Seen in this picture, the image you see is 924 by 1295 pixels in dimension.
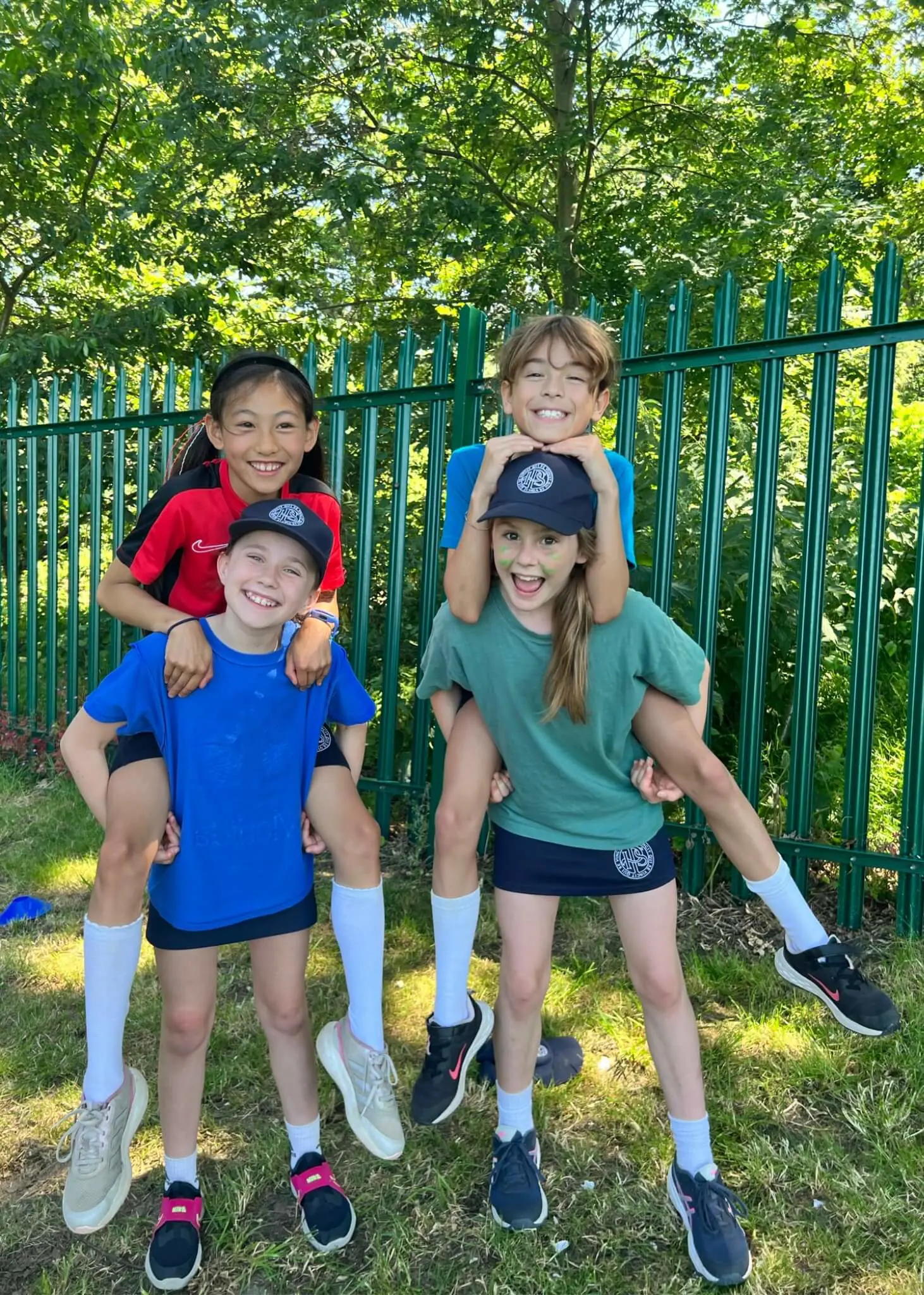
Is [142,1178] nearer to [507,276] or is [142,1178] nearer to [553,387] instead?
[553,387]

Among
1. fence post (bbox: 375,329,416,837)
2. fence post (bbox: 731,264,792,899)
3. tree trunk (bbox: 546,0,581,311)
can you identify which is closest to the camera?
fence post (bbox: 731,264,792,899)

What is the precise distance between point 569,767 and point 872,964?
1.63 meters

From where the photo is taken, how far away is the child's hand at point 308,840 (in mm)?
2049

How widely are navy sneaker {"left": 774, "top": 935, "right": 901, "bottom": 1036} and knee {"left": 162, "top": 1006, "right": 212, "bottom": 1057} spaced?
1.32 metres

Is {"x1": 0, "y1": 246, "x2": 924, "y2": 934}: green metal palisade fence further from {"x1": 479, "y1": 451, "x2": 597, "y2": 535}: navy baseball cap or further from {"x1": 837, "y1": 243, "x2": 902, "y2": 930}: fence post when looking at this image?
{"x1": 479, "y1": 451, "x2": 597, "y2": 535}: navy baseball cap

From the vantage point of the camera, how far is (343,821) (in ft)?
6.72

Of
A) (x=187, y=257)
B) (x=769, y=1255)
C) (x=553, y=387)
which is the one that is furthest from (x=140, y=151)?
(x=769, y=1255)

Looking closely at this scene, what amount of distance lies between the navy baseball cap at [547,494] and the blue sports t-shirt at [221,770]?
59cm

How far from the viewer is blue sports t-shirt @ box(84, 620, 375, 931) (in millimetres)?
1934

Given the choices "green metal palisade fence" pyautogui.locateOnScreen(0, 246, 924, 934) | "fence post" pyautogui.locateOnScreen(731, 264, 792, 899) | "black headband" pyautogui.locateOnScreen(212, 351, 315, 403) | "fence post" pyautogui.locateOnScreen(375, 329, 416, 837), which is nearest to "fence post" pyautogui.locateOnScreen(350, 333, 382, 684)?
"green metal palisade fence" pyautogui.locateOnScreen(0, 246, 924, 934)

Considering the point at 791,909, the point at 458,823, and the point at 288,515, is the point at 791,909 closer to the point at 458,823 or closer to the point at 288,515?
the point at 458,823

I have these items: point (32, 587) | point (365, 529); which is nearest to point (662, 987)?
point (365, 529)

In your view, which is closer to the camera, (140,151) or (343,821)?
(343,821)

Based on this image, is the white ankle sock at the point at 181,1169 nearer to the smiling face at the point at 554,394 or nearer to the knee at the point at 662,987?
the knee at the point at 662,987
